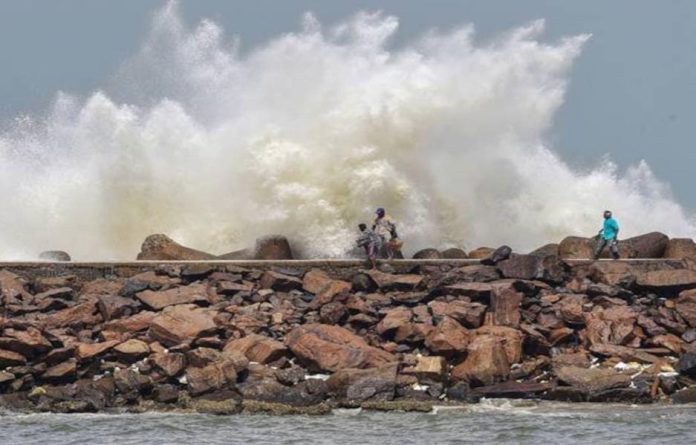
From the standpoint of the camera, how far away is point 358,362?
16797mm

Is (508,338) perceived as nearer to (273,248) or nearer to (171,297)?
(171,297)

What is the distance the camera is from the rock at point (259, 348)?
56.0ft

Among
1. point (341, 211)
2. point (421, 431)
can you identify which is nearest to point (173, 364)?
point (421, 431)

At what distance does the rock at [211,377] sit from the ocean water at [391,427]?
62cm

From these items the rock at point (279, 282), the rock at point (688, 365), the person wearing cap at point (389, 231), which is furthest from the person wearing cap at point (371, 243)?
the rock at point (688, 365)

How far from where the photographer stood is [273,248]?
25.3 metres

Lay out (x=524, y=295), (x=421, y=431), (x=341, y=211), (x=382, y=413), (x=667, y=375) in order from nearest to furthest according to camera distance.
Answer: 1. (x=421, y=431)
2. (x=382, y=413)
3. (x=667, y=375)
4. (x=524, y=295)
5. (x=341, y=211)

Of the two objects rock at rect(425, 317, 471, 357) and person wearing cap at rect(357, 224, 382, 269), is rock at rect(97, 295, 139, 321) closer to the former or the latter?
person wearing cap at rect(357, 224, 382, 269)

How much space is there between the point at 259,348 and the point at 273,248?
816cm

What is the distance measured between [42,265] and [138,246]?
29.1 feet

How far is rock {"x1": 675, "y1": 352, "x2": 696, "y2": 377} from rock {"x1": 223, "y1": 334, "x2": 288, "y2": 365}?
16.3 feet

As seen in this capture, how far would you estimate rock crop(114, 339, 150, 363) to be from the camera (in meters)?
17.1

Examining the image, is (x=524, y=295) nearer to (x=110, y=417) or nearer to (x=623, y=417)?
(x=623, y=417)

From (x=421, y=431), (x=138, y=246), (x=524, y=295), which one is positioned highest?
(x=138, y=246)
